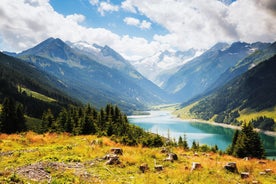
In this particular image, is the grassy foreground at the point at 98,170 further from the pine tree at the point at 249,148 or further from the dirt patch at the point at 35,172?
the pine tree at the point at 249,148

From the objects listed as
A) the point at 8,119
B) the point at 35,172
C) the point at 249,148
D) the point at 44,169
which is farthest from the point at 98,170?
the point at 8,119

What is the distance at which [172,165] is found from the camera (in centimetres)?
2434

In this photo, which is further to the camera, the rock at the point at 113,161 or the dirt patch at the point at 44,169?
the rock at the point at 113,161

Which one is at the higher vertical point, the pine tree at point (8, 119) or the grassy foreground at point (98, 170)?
the pine tree at point (8, 119)

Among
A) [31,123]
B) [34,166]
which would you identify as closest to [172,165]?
[34,166]

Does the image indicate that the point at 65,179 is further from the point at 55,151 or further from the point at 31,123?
the point at 31,123

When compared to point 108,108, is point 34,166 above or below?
below

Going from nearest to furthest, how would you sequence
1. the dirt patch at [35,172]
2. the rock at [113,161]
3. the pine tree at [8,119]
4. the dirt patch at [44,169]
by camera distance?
the dirt patch at [35,172], the dirt patch at [44,169], the rock at [113,161], the pine tree at [8,119]

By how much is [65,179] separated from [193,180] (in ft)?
32.3

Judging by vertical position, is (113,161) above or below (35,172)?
above

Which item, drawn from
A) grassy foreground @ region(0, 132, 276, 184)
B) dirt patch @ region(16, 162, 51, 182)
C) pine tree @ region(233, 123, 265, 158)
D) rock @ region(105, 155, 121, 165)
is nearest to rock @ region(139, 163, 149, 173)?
grassy foreground @ region(0, 132, 276, 184)

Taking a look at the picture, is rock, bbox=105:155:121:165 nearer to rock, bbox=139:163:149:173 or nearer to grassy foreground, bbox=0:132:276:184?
grassy foreground, bbox=0:132:276:184

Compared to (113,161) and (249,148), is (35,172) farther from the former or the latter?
(249,148)

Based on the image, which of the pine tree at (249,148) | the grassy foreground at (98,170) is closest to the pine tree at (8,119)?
the grassy foreground at (98,170)
